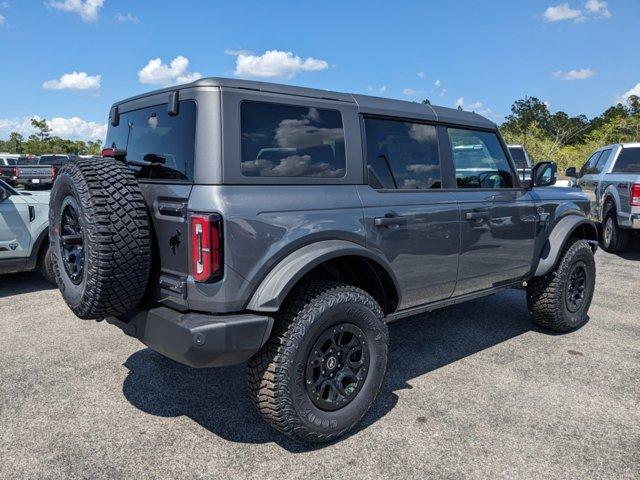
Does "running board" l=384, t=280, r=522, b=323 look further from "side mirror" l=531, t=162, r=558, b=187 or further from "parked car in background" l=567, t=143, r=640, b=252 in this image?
"parked car in background" l=567, t=143, r=640, b=252

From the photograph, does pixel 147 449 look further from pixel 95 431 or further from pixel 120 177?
pixel 120 177

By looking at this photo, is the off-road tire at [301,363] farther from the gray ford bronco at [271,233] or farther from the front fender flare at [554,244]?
the front fender flare at [554,244]

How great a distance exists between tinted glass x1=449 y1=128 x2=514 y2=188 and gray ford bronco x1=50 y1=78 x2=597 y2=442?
185mm

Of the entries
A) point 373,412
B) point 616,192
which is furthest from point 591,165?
point 373,412

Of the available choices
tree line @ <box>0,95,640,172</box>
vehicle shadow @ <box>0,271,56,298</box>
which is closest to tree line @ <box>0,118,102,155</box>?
tree line @ <box>0,95,640,172</box>

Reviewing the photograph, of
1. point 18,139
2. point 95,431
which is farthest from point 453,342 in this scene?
point 18,139

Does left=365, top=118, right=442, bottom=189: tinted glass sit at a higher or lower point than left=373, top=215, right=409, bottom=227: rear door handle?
higher

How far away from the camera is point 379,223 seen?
3.12 meters

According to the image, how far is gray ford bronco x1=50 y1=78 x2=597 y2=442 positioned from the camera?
8.39 ft

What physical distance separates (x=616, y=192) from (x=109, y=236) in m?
8.53

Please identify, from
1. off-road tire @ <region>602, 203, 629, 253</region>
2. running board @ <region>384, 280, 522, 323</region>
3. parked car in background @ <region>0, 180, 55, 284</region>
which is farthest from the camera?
off-road tire @ <region>602, 203, 629, 253</region>

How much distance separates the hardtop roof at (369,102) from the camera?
269cm

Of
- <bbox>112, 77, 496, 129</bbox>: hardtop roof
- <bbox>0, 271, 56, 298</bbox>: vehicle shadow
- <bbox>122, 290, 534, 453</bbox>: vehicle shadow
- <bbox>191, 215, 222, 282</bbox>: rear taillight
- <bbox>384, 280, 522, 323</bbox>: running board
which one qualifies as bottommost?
<bbox>0, 271, 56, 298</bbox>: vehicle shadow

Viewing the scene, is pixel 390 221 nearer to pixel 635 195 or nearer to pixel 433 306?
pixel 433 306
